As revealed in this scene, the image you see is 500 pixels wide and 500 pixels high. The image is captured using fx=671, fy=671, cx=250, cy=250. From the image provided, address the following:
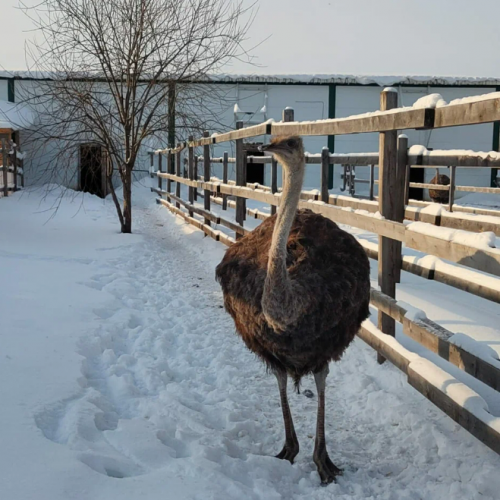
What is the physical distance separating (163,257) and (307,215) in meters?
5.69

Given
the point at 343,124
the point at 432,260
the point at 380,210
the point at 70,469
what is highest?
the point at 343,124

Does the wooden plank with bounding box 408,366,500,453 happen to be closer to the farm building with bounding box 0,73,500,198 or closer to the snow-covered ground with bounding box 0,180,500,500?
the snow-covered ground with bounding box 0,180,500,500

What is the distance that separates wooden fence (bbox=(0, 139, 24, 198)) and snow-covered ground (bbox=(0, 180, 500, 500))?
36.1 ft

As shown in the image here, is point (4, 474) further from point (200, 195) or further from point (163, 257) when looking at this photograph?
point (200, 195)

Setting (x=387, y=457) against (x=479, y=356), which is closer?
(x=479, y=356)

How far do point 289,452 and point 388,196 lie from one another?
5.88ft

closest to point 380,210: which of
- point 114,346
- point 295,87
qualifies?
point 114,346

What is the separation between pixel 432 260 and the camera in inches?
158

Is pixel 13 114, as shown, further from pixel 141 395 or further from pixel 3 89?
pixel 141 395

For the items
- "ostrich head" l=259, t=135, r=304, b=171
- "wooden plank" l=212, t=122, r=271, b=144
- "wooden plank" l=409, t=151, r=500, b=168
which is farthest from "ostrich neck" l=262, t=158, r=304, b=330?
"wooden plank" l=212, t=122, r=271, b=144

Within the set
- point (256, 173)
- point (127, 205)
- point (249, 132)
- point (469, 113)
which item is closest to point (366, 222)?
point (469, 113)

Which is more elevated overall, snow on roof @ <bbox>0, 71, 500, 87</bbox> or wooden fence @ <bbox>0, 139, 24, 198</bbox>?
snow on roof @ <bbox>0, 71, 500, 87</bbox>

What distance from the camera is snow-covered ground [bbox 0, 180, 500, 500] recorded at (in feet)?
9.23

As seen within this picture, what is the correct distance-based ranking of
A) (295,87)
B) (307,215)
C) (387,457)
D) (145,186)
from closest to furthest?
(387,457) → (307,215) → (145,186) → (295,87)
